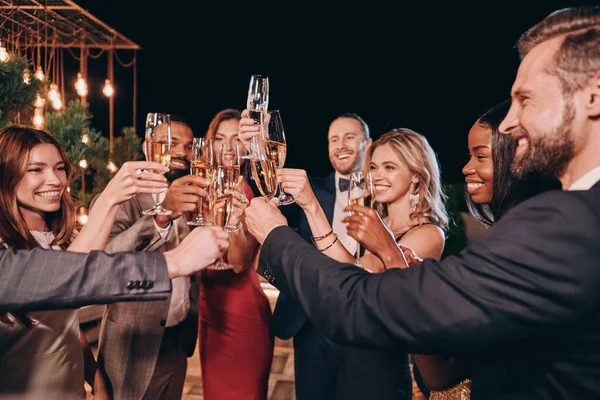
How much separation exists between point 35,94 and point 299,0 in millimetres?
7656

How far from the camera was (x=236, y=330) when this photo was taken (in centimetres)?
235

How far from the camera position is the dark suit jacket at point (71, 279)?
1.05 m

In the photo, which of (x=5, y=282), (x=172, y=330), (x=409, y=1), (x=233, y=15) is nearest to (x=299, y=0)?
(x=233, y=15)

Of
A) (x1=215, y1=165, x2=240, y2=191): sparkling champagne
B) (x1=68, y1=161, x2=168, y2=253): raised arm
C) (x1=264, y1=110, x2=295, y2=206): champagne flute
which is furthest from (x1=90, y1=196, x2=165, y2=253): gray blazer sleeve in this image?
(x1=264, y1=110, x2=295, y2=206): champagne flute

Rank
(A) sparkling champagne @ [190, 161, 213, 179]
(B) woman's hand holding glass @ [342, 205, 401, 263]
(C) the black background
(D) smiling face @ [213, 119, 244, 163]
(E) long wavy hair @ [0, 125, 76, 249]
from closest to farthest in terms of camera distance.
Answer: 1. (B) woman's hand holding glass @ [342, 205, 401, 263]
2. (E) long wavy hair @ [0, 125, 76, 249]
3. (A) sparkling champagne @ [190, 161, 213, 179]
4. (D) smiling face @ [213, 119, 244, 163]
5. (C) the black background

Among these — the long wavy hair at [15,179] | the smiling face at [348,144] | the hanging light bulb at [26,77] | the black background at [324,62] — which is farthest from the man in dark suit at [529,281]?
the black background at [324,62]

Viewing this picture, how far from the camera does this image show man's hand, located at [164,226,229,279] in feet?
3.82

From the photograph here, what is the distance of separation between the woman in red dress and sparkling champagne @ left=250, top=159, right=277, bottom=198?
743 millimetres

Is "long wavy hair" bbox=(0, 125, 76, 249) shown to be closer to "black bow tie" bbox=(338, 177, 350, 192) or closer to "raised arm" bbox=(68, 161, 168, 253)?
"raised arm" bbox=(68, 161, 168, 253)

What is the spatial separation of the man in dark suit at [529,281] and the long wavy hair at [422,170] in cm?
122

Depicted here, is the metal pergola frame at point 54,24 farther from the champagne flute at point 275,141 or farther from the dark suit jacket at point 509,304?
the dark suit jacket at point 509,304

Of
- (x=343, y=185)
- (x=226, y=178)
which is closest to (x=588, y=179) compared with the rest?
(x=226, y=178)

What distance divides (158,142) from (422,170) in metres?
1.36

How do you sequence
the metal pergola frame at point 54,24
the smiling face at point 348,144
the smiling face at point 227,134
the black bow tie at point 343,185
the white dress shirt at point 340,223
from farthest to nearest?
the metal pergola frame at point 54,24, the smiling face at point 348,144, the black bow tie at point 343,185, the white dress shirt at point 340,223, the smiling face at point 227,134
